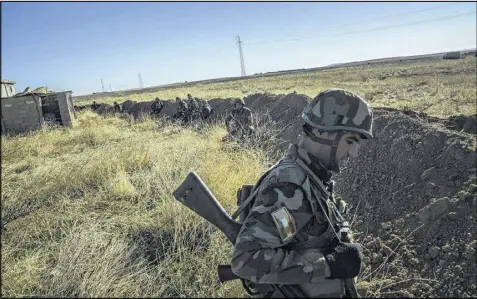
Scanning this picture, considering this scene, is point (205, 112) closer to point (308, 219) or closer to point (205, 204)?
point (205, 204)

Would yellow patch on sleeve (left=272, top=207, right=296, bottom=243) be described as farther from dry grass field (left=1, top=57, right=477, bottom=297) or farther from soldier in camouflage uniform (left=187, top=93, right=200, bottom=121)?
soldier in camouflage uniform (left=187, top=93, right=200, bottom=121)

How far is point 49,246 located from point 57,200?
3.88ft

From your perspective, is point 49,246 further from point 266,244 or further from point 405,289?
point 405,289

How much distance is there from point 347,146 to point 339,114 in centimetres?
18

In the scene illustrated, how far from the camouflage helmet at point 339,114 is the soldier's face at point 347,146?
1.6 inches

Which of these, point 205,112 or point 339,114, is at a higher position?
point 339,114

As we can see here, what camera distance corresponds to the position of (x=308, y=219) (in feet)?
5.14

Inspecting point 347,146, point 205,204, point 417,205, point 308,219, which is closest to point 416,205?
point 417,205

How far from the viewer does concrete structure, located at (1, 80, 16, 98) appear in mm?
15180

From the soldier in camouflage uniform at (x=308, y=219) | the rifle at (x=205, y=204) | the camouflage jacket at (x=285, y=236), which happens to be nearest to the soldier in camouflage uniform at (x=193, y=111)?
the rifle at (x=205, y=204)

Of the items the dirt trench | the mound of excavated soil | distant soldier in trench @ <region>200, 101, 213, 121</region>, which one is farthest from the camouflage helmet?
distant soldier in trench @ <region>200, 101, 213, 121</region>

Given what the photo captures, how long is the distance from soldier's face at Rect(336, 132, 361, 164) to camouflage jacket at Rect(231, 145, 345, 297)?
26 cm

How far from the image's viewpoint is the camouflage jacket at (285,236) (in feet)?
4.87

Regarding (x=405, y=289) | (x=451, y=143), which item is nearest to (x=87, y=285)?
(x=405, y=289)
